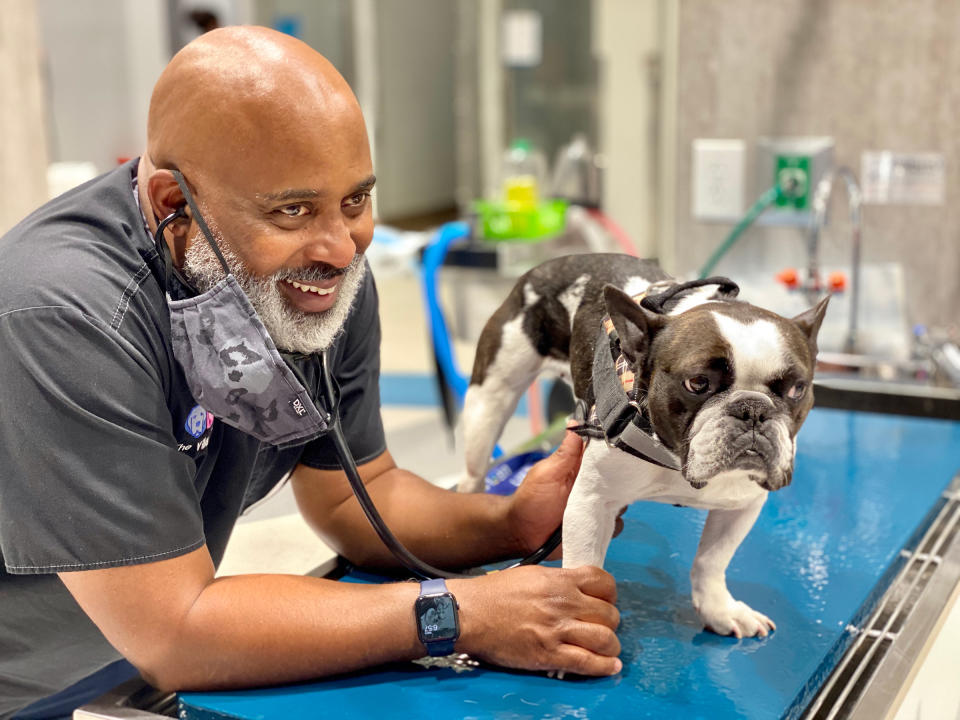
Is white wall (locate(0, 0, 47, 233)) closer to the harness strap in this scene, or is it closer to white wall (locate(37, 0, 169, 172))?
the harness strap

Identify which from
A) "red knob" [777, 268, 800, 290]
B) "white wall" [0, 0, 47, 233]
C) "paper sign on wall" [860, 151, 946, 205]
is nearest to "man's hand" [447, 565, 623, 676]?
"red knob" [777, 268, 800, 290]

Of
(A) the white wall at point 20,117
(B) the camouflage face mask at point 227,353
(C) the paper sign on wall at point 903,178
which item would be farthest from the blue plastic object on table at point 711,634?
(A) the white wall at point 20,117

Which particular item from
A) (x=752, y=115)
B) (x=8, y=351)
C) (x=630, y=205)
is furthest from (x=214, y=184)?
(x=630, y=205)

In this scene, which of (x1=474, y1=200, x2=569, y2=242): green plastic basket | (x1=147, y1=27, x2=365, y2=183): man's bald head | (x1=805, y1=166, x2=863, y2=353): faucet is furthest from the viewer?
(x1=474, y1=200, x2=569, y2=242): green plastic basket

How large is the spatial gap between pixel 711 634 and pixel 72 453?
66cm

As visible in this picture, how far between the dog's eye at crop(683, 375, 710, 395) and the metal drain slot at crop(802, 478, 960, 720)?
0.35 meters

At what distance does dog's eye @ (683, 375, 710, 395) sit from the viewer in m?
0.92

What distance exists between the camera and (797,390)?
94cm

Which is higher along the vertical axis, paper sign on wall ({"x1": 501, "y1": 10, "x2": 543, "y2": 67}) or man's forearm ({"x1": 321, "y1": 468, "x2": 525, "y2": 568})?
paper sign on wall ({"x1": 501, "y1": 10, "x2": 543, "y2": 67})

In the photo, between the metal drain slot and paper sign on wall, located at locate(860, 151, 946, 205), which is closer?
the metal drain slot

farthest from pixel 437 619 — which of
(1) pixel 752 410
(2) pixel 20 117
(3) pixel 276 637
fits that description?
(2) pixel 20 117

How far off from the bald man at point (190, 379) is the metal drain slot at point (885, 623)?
0.75ft

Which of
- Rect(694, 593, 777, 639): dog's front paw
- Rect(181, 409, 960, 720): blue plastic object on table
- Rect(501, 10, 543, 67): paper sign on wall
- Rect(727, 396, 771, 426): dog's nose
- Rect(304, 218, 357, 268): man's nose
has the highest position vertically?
Rect(501, 10, 543, 67): paper sign on wall

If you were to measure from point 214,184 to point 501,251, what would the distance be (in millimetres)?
1701
